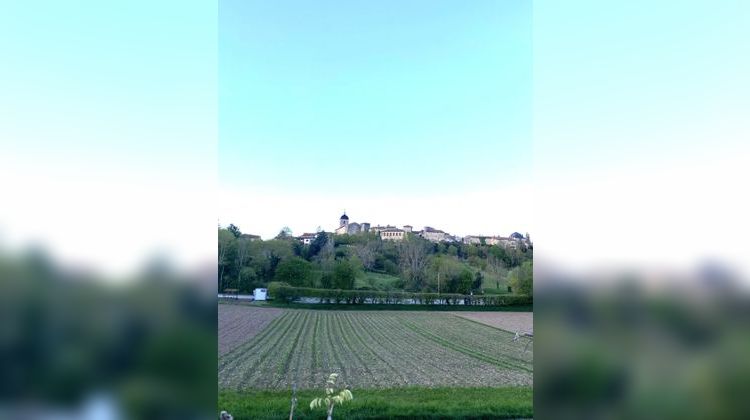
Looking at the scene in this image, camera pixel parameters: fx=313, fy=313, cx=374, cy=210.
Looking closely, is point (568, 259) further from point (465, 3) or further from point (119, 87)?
point (465, 3)

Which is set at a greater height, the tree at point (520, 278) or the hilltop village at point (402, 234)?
the hilltop village at point (402, 234)

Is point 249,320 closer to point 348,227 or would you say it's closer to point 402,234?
point 348,227

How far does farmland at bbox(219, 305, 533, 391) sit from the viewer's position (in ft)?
15.1

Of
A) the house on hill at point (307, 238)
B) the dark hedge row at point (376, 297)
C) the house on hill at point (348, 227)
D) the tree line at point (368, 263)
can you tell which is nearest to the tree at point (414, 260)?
the tree line at point (368, 263)

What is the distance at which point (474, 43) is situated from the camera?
272 centimetres

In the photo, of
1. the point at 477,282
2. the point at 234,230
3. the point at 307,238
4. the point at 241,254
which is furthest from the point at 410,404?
the point at 234,230

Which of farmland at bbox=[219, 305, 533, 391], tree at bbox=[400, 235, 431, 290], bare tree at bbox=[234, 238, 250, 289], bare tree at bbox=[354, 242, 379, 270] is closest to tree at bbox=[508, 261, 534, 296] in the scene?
farmland at bbox=[219, 305, 533, 391]

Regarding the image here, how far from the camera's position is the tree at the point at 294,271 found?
4.46 meters

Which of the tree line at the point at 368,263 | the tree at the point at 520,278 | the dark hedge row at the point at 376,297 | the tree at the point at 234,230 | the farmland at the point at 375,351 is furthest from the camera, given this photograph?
the dark hedge row at the point at 376,297

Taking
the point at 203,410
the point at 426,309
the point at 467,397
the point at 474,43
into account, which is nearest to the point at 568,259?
the point at 203,410

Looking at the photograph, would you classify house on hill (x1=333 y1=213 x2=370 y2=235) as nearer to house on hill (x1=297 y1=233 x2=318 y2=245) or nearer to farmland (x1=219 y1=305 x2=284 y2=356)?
house on hill (x1=297 y1=233 x2=318 y2=245)

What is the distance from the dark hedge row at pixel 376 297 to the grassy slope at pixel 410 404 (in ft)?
4.36

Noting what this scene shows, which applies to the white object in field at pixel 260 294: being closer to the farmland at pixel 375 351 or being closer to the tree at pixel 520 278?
the farmland at pixel 375 351

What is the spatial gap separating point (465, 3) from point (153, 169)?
2410 mm
